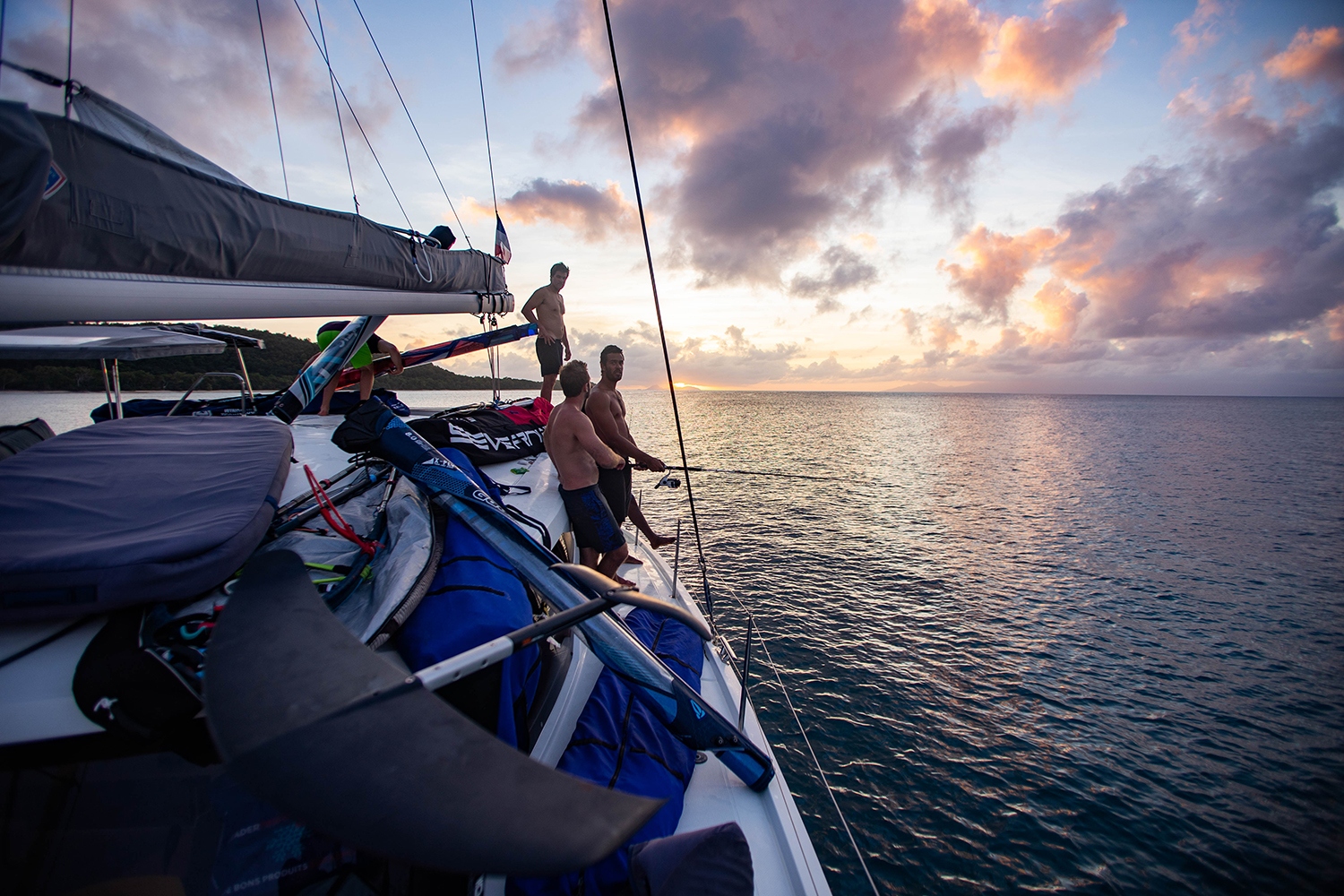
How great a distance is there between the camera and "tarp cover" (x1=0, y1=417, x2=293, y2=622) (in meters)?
1.67

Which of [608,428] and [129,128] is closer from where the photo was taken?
[129,128]

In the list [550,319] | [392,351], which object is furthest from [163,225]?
[550,319]

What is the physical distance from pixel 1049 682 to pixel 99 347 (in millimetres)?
13359

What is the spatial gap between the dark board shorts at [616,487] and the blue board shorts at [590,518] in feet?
2.24

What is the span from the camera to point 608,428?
608 centimetres

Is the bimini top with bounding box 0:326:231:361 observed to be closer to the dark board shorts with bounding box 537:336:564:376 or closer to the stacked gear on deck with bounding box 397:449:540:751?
the dark board shorts with bounding box 537:336:564:376

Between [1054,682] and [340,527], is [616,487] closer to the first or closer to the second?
[340,527]

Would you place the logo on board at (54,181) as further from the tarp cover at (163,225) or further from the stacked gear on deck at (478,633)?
the stacked gear on deck at (478,633)

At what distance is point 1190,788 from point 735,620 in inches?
202

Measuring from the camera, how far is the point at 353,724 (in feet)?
3.62

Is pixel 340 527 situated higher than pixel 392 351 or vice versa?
pixel 392 351

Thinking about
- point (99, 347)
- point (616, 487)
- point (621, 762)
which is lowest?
point (621, 762)

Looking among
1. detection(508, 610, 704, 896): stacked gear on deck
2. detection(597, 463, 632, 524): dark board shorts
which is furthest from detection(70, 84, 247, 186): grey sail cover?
detection(597, 463, 632, 524): dark board shorts

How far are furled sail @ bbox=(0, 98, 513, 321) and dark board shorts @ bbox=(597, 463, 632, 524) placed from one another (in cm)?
333
